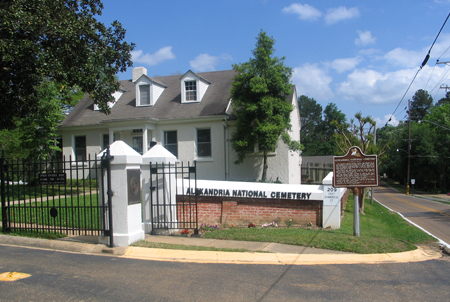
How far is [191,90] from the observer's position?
22875 millimetres

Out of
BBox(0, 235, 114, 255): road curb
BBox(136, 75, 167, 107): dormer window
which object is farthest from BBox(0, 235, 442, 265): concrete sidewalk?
BBox(136, 75, 167, 107): dormer window

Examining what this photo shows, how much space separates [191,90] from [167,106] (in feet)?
6.15

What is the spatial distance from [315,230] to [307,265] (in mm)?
3359

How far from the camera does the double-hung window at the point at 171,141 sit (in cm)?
2214

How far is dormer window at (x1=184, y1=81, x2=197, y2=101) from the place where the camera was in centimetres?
2286

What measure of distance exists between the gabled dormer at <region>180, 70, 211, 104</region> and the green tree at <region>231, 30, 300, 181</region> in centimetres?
A: 393

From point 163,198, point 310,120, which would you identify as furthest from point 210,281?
point 310,120

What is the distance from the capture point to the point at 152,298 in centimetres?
494

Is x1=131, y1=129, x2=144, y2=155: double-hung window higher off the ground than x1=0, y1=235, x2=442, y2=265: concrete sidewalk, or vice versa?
x1=131, y1=129, x2=144, y2=155: double-hung window

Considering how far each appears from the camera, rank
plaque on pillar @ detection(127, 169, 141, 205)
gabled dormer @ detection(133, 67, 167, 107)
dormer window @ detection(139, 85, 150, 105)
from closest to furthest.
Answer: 1. plaque on pillar @ detection(127, 169, 141, 205)
2. gabled dormer @ detection(133, 67, 167, 107)
3. dormer window @ detection(139, 85, 150, 105)

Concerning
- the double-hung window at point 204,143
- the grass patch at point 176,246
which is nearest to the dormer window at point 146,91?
the double-hung window at point 204,143

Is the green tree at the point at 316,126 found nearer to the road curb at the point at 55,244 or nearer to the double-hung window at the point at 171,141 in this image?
the double-hung window at the point at 171,141

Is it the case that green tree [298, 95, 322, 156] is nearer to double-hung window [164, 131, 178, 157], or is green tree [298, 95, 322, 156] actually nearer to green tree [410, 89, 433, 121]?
green tree [410, 89, 433, 121]

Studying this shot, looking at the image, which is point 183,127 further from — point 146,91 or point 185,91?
point 146,91
